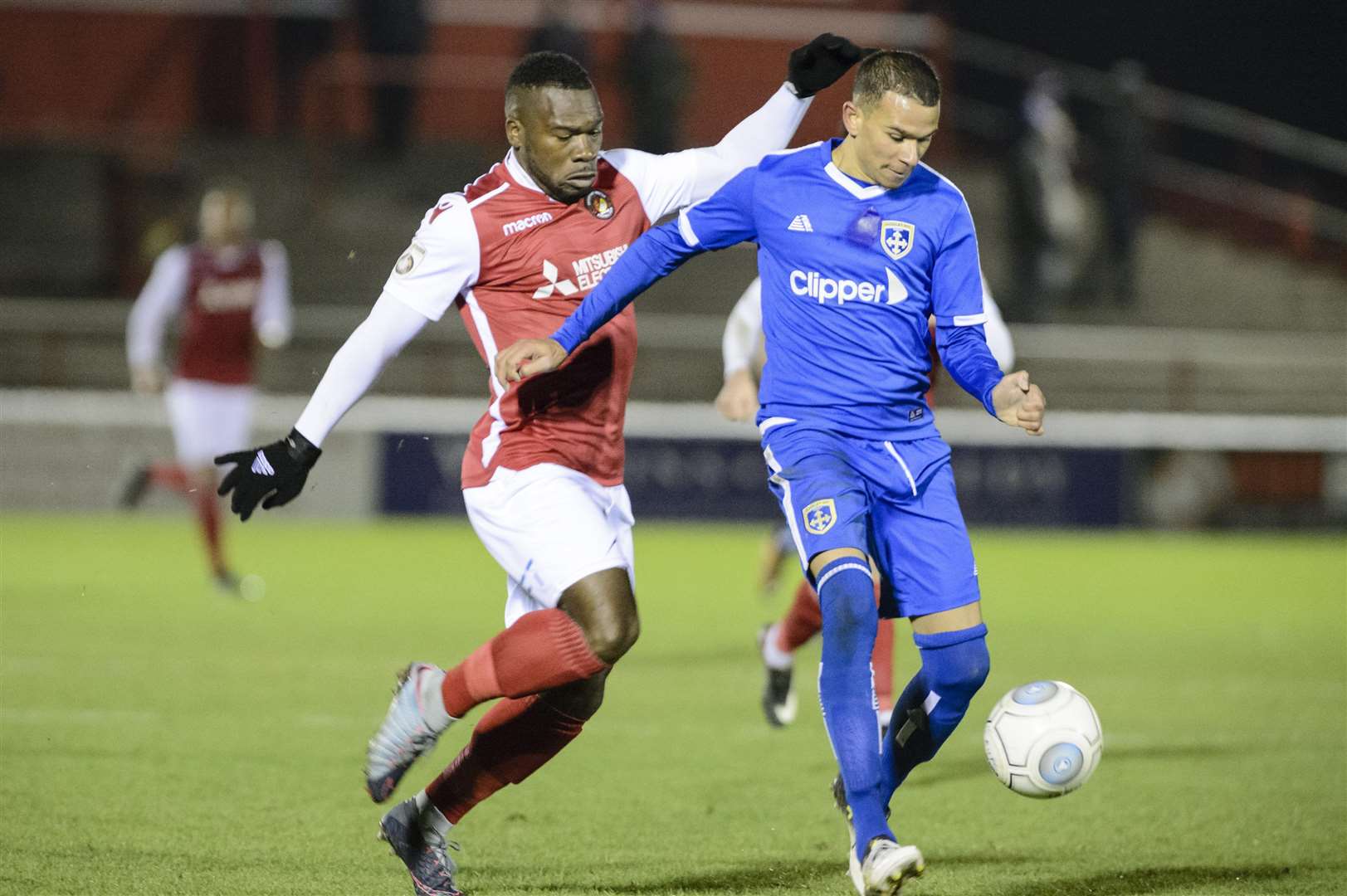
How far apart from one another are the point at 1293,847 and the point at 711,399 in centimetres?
1317

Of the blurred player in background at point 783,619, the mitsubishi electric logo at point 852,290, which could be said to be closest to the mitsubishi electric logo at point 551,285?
the mitsubishi electric logo at point 852,290

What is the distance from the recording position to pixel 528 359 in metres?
4.77

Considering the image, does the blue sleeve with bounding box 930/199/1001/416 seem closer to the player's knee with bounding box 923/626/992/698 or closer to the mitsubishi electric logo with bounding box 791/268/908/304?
the mitsubishi electric logo with bounding box 791/268/908/304

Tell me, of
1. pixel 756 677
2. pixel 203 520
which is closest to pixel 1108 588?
pixel 756 677

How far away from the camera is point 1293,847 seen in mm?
5660

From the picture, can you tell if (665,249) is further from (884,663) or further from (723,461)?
(723,461)

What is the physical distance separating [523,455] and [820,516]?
0.82 m

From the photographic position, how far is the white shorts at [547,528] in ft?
15.9

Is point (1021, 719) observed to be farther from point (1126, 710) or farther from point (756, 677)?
point (756, 677)

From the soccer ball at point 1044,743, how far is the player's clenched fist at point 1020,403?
84cm

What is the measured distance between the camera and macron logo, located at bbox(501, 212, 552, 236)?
5.07 metres

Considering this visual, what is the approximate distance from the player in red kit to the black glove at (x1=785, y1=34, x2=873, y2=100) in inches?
28.1

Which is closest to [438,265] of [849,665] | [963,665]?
[849,665]

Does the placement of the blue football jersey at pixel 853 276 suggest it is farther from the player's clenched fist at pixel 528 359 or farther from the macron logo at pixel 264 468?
the macron logo at pixel 264 468
